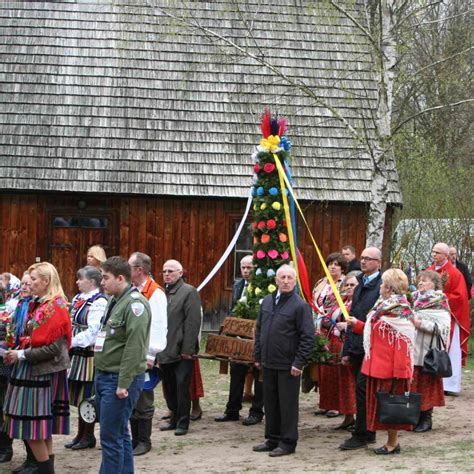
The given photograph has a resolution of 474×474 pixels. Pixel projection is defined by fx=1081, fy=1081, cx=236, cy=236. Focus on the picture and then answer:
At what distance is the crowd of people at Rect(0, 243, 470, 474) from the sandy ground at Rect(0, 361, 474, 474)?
18cm

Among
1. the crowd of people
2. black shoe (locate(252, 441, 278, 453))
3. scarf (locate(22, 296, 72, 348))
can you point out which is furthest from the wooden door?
scarf (locate(22, 296, 72, 348))

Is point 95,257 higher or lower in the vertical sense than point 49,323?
higher

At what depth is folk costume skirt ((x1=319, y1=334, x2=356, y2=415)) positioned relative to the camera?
11.2m

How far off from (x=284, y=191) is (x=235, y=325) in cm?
152

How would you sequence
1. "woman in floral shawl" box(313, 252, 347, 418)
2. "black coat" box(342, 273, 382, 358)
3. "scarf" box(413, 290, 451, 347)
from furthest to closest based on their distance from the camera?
"woman in floral shawl" box(313, 252, 347, 418) → "scarf" box(413, 290, 451, 347) → "black coat" box(342, 273, 382, 358)

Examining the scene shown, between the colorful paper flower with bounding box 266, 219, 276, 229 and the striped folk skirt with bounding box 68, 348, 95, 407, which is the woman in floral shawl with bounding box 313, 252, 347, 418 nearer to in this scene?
the colorful paper flower with bounding box 266, 219, 276, 229

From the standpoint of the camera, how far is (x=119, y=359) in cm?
823

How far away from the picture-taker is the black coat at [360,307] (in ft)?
34.0

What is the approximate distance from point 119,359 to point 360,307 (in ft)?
10.1

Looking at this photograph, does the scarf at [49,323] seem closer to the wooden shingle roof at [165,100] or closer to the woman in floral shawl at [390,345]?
the woman in floral shawl at [390,345]

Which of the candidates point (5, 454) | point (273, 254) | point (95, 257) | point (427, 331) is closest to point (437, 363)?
point (427, 331)

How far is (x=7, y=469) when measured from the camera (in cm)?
964

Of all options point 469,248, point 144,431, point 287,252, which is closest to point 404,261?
point 469,248

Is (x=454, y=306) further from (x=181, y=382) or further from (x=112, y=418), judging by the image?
(x=112, y=418)
